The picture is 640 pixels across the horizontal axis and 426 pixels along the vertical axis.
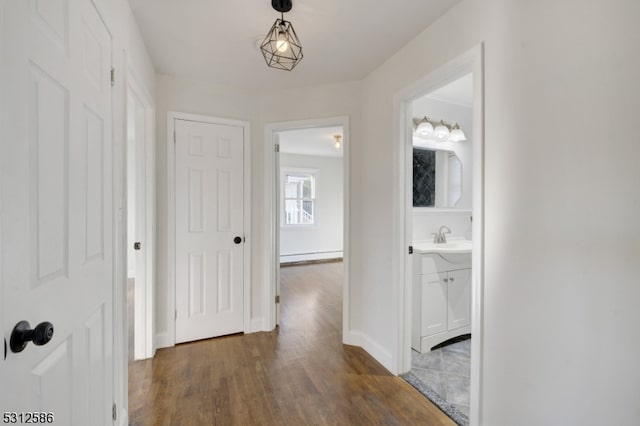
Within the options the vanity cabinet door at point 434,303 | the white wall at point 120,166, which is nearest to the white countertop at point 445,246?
the vanity cabinet door at point 434,303

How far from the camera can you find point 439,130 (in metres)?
2.94

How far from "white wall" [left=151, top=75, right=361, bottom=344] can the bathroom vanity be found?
3.16ft

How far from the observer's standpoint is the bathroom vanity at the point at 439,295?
2.39m

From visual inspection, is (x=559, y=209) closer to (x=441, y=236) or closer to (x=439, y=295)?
(x=439, y=295)

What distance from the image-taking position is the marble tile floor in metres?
1.76

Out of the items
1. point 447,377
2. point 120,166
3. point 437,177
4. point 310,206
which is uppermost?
point 437,177

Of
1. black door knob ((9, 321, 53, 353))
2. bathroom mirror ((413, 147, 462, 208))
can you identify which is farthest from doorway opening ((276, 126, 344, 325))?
black door knob ((9, 321, 53, 353))

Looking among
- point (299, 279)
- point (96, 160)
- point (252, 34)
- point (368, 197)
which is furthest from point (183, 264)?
point (299, 279)

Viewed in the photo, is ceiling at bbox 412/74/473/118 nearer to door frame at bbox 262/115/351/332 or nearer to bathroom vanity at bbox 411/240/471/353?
door frame at bbox 262/115/351/332

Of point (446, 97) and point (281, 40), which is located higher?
point (446, 97)

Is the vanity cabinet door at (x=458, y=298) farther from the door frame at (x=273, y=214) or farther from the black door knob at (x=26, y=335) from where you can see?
the black door knob at (x=26, y=335)

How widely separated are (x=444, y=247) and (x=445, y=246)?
6 cm

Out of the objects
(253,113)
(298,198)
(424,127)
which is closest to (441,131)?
(424,127)

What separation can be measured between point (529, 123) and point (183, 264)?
2.69 meters
